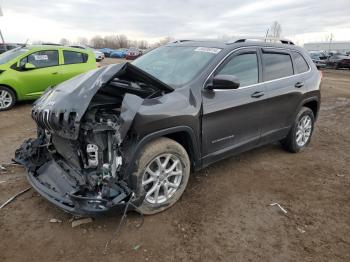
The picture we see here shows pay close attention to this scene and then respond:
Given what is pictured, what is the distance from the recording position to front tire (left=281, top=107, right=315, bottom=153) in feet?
17.7

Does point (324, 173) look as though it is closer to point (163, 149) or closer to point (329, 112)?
point (163, 149)

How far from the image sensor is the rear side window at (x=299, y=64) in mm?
5266

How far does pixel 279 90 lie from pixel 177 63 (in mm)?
1616

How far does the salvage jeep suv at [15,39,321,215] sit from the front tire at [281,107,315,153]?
0.70 metres

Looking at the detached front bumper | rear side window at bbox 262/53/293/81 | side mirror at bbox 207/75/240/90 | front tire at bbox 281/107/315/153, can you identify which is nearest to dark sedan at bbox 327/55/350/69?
front tire at bbox 281/107/315/153

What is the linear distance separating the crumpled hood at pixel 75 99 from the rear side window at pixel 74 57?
622cm

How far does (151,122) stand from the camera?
3201 millimetres

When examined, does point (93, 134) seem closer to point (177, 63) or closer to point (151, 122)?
point (151, 122)

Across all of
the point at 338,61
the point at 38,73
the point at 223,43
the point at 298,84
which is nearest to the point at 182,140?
the point at 223,43

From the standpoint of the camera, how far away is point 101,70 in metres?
3.49

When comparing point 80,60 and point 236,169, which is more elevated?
point 80,60

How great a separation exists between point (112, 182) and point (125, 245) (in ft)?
1.95

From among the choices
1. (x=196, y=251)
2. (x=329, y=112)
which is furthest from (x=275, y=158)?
(x=329, y=112)

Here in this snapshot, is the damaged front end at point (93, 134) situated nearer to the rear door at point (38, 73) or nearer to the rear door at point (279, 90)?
the rear door at point (279, 90)
